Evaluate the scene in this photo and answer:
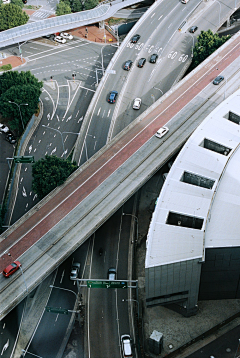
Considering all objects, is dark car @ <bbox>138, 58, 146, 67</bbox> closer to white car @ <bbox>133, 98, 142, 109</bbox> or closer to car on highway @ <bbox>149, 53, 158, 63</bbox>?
car on highway @ <bbox>149, 53, 158, 63</bbox>

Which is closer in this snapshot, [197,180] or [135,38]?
[197,180]

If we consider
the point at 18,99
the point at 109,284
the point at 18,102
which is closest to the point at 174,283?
the point at 109,284

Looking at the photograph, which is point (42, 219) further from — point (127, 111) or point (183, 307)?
point (127, 111)

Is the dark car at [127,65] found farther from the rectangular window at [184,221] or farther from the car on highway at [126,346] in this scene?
the car on highway at [126,346]

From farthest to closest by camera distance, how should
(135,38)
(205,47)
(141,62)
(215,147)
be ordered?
(135,38)
(205,47)
(141,62)
(215,147)

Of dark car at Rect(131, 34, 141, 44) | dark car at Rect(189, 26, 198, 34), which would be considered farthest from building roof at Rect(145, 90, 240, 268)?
dark car at Rect(189, 26, 198, 34)

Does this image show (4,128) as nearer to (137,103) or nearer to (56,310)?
(137,103)
